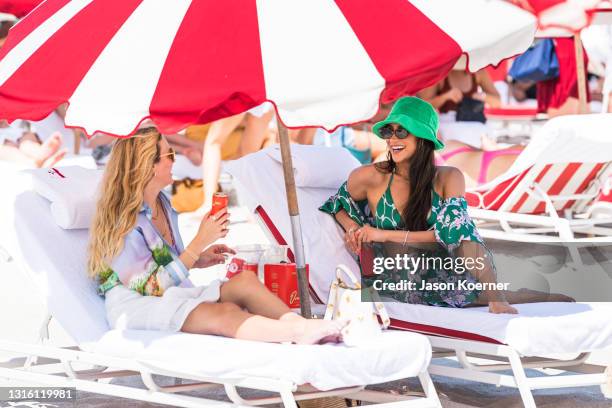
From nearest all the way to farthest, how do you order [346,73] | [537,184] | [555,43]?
[346,73] < [537,184] < [555,43]

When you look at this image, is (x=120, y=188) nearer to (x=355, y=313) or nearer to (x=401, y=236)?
(x=355, y=313)

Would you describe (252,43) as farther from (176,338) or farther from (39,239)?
(39,239)

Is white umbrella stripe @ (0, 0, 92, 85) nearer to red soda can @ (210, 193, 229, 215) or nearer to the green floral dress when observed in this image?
red soda can @ (210, 193, 229, 215)

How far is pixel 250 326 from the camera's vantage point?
396cm

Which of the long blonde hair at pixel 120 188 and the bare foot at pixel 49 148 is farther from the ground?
the long blonde hair at pixel 120 188

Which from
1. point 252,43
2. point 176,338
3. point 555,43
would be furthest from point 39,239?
point 555,43

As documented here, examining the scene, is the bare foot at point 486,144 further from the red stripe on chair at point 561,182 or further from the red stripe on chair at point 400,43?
the red stripe on chair at point 400,43

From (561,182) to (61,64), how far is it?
5.21 m

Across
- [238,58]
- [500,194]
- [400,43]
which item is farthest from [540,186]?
[238,58]

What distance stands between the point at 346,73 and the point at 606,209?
17.9 feet

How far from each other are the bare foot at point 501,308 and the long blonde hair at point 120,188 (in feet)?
4.77

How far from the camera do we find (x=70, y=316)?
13.8ft

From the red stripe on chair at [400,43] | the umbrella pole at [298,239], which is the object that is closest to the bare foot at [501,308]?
the umbrella pole at [298,239]

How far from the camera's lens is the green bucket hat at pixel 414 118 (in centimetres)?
459
